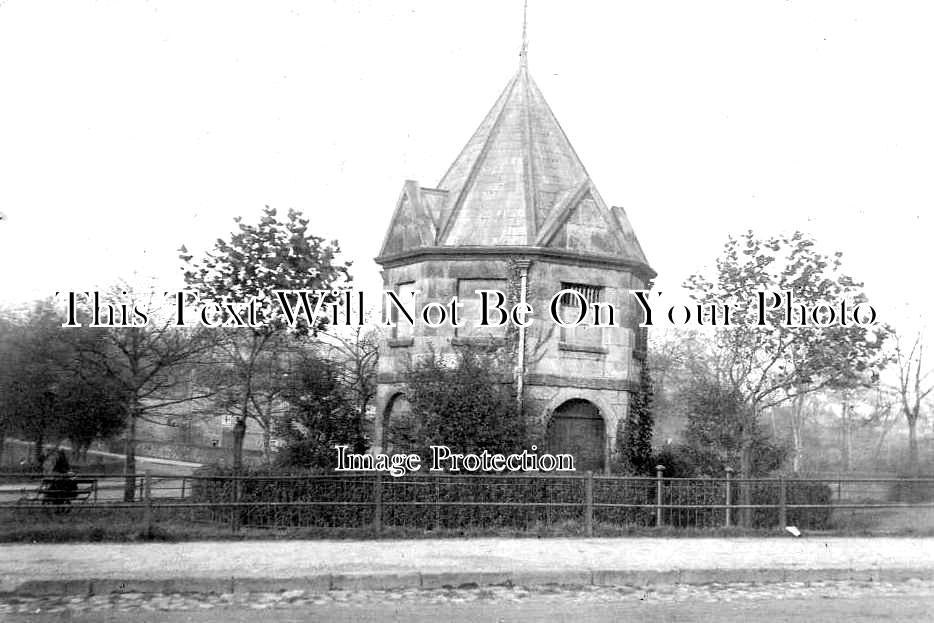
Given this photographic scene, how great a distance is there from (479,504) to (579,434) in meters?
6.18

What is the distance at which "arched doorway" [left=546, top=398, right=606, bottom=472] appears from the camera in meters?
21.8

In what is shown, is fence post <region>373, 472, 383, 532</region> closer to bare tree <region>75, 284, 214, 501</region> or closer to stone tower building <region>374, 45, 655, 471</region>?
stone tower building <region>374, 45, 655, 471</region>

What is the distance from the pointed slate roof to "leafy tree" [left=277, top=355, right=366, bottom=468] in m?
5.00

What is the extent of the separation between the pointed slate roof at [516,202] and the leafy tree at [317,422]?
500 centimetres

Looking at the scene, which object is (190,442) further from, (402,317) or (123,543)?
(123,543)

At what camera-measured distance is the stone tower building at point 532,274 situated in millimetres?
21766

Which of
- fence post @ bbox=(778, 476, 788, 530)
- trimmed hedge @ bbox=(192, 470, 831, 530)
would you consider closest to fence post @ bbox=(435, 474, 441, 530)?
trimmed hedge @ bbox=(192, 470, 831, 530)

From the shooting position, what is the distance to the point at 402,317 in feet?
75.6

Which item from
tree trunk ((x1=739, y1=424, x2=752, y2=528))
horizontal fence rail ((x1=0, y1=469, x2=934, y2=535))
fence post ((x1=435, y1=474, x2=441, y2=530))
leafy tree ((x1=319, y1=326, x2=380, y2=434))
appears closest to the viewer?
horizontal fence rail ((x1=0, y1=469, x2=934, y2=535))

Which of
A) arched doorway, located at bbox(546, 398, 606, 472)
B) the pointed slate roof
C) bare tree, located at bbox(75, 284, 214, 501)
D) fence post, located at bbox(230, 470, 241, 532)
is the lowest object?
fence post, located at bbox(230, 470, 241, 532)

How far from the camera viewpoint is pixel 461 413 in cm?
1955

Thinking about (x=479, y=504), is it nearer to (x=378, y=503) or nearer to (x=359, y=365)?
(x=378, y=503)

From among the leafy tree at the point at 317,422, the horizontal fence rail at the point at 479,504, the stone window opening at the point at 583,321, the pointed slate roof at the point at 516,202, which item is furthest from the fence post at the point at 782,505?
the leafy tree at the point at 317,422

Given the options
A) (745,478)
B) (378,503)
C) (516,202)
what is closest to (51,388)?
(516,202)
